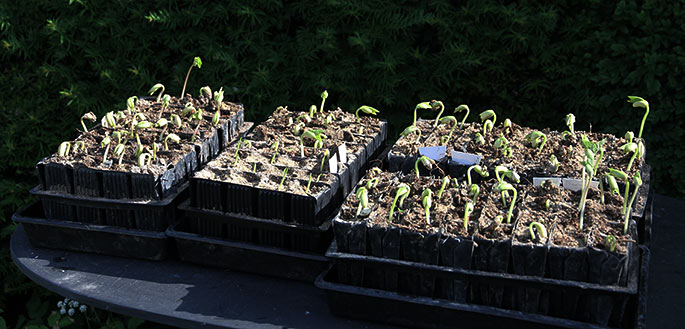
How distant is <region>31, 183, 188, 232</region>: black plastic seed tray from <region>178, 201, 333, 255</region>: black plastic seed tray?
71 mm

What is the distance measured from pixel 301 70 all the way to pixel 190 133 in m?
1.14

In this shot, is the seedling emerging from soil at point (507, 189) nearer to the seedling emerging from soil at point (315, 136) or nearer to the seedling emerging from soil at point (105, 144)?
the seedling emerging from soil at point (315, 136)

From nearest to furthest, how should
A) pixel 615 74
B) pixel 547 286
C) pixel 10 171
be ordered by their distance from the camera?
pixel 547 286, pixel 615 74, pixel 10 171

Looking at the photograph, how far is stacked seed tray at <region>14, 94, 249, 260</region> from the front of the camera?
2059 millimetres

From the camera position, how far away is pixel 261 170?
2.08 m

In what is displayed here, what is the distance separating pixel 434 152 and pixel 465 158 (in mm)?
103

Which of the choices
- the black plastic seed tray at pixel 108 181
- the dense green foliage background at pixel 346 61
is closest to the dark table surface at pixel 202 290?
the black plastic seed tray at pixel 108 181

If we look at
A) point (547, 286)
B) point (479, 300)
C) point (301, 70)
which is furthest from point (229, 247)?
point (301, 70)

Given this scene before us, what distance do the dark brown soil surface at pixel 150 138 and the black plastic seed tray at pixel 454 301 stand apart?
28.4 inches

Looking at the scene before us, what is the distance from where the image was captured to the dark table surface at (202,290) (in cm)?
178

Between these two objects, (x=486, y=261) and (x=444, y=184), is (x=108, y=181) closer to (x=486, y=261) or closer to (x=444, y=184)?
(x=444, y=184)

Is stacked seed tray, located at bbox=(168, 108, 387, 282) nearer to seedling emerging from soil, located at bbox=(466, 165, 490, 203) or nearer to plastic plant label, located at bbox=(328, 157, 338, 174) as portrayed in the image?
plastic plant label, located at bbox=(328, 157, 338, 174)

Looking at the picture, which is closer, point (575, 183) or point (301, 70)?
point (575, 183)

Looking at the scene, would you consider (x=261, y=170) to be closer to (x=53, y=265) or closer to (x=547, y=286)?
(x=53, y=265)
